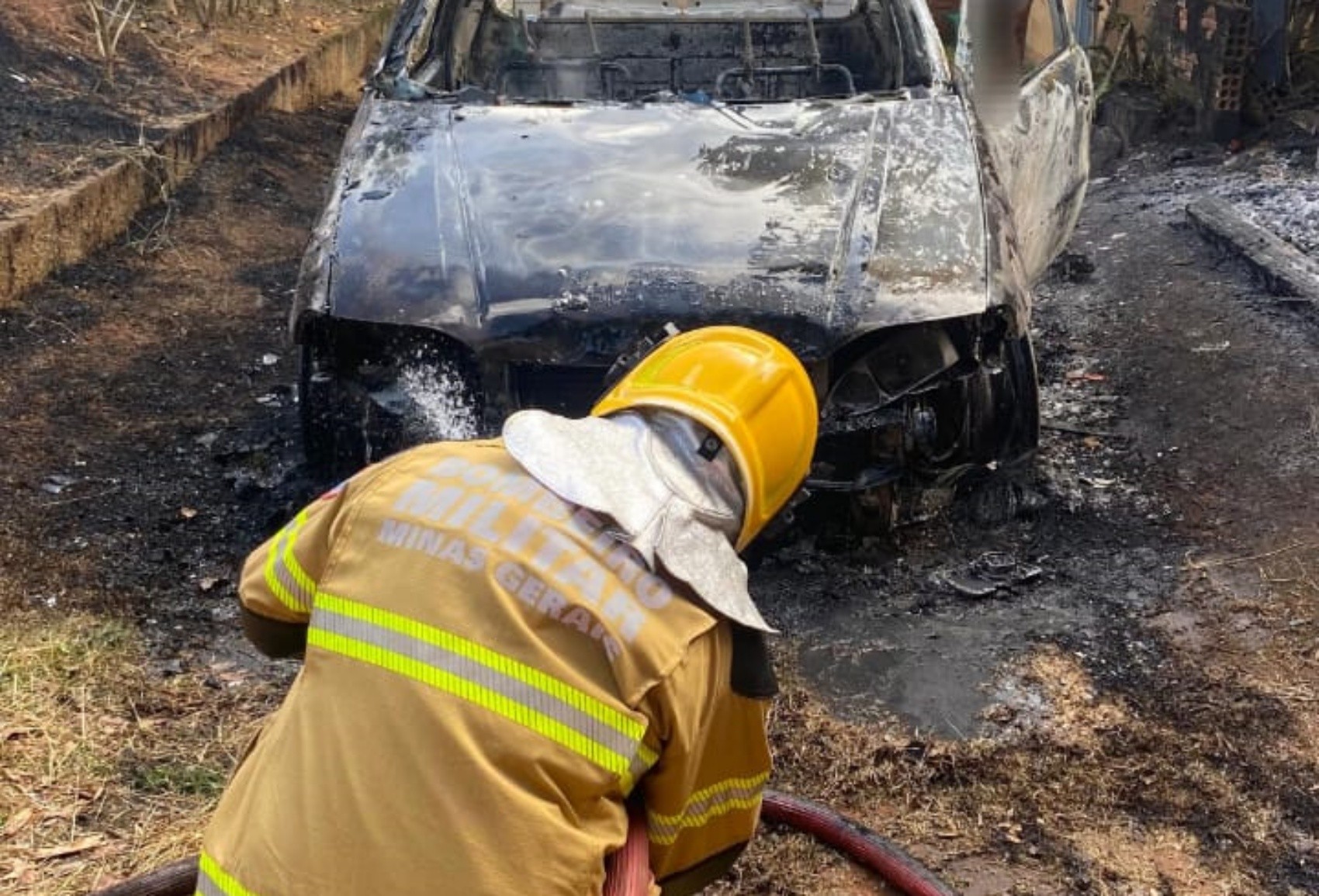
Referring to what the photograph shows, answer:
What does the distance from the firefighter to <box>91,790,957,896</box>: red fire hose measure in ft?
3.15

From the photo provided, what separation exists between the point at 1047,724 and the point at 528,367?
59.8 inches

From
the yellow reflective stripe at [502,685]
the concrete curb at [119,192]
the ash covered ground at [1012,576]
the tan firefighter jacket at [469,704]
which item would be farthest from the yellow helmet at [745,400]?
the concrete curb at [119,192]

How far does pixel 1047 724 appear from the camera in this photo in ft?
10.5

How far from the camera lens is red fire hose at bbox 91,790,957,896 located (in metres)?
2.63

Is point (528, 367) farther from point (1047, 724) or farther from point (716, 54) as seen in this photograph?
point (716, 54)

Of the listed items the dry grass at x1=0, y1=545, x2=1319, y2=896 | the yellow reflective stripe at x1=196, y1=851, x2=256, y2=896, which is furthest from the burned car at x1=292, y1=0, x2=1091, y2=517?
the yellow reflective stripe at x1=196, y1=851, x2=256, y2=896

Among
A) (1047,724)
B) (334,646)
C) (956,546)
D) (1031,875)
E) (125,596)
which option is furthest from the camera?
(956,546)

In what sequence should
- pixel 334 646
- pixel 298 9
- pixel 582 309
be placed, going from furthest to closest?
pixel 298 9, pixel 582 309, pixel 334 646

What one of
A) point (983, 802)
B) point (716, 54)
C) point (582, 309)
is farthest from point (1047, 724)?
point (716, 54)

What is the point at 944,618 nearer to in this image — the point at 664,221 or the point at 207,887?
the point at 664,221

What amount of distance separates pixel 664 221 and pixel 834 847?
1.67 meters

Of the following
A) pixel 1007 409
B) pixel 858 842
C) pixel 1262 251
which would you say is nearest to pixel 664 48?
pixel 1007 409

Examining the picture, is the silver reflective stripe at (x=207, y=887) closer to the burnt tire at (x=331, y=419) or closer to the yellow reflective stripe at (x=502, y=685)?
the yellow reflective stripe at (x=502, y=685)

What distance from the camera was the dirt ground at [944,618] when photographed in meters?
2.88
